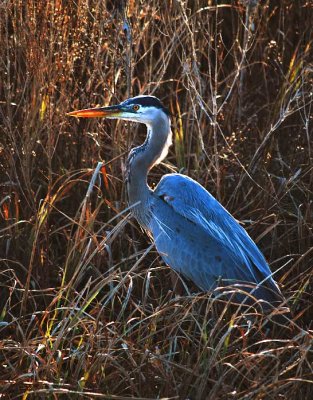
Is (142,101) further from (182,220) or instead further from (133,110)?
(182,220)

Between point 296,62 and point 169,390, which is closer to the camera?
point 169,390

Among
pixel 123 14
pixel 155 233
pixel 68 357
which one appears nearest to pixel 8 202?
pixel 155 233

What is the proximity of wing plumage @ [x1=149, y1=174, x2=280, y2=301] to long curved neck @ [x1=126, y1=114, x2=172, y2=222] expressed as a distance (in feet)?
0.25

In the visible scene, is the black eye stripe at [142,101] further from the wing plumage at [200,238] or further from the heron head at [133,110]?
the wing plumage at [200,238]

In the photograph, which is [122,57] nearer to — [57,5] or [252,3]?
[57,5]

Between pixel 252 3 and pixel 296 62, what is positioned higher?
pixel 252 3

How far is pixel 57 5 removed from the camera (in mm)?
4246

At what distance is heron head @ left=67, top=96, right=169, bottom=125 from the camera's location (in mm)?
4160

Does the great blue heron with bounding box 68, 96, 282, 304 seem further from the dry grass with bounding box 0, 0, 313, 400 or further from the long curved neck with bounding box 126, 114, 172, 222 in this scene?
the dry grass with bounding box 0, 0, 313, 400

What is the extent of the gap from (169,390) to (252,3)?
1.80 m

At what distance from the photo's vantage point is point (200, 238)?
13.7ft

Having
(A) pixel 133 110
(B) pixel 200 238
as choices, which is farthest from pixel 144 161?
(B) pixel 200 238

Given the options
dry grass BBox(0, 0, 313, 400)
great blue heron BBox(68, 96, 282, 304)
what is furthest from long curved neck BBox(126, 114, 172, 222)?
dry grass BBox(0, 0, 313, 400)

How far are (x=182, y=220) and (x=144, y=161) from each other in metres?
0.33
